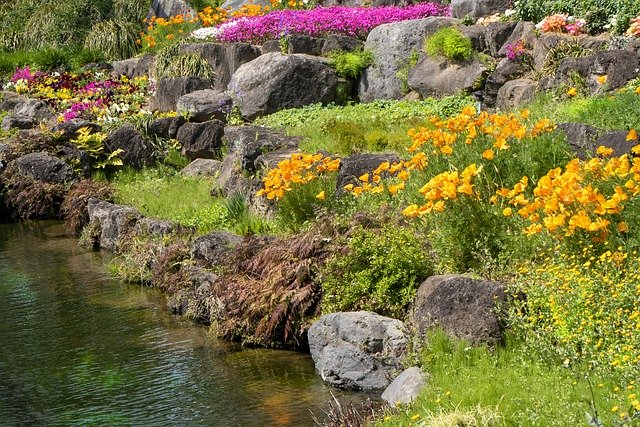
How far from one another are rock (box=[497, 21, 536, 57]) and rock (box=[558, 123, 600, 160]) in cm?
544

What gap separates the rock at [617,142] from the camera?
957 centimetres

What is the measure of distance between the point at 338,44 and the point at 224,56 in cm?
270

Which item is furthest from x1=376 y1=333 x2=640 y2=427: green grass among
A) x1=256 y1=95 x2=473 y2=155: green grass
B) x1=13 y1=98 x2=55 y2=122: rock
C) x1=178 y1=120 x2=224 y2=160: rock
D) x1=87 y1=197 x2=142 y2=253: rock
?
x1=13 y1=98 x2=55 y2=122: rock

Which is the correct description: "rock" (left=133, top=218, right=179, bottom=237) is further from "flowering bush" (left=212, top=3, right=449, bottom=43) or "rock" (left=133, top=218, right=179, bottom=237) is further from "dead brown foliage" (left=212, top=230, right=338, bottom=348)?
"flowering bush" (left=212, top=3, right=449, bottom=43)

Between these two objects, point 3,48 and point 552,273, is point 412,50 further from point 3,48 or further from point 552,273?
point 3,48

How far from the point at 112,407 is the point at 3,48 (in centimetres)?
2148

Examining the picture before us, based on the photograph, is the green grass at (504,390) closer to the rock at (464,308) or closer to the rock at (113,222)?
the rock at (464,308)

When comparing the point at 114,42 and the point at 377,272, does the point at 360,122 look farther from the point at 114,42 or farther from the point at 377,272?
the point at 114,42

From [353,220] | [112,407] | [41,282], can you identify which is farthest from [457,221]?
[41,282]

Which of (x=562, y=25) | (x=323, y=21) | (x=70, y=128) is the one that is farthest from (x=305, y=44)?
(x=562, y=25)

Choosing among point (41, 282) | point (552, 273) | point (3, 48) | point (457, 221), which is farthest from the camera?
point (3, 48)

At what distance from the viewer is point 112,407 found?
315 inches

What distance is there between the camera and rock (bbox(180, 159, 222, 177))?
16.3 meters

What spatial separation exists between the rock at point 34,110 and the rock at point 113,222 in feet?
19.2
